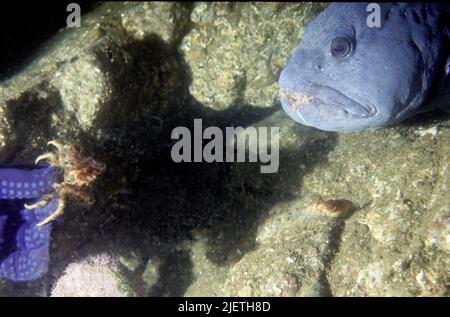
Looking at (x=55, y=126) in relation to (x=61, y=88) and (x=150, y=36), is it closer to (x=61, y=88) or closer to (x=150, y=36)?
(x=61, y=88)

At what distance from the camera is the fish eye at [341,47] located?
324 centimetres

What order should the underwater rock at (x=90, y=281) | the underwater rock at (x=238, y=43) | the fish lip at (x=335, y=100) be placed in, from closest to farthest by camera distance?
the fish lip at (x=335, y=100)
the underwater rock at (x=90, y=281)
the underwater rock at (x=238, y=43)

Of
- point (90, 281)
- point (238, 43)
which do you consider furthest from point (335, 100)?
point (90, 281)

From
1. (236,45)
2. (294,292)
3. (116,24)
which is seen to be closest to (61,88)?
(116,24)

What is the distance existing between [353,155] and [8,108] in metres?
3.83

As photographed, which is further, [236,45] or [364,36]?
[236,45]

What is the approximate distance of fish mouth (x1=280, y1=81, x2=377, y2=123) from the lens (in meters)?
3.18

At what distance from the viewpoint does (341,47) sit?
3.24 m

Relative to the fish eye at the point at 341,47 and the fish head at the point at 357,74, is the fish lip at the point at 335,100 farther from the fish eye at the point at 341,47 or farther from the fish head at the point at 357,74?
the fish eye at the point at 341,47

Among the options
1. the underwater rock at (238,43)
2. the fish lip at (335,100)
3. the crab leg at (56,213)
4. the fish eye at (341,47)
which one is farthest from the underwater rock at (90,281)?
the fish eye at (341,47)

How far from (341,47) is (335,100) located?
1.72 feet

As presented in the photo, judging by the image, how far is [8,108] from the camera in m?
3.38

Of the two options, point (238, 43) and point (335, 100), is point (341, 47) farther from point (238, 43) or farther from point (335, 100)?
point (238, 43)

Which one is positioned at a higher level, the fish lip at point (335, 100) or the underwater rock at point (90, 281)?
the fish lip at point (335, 100)
